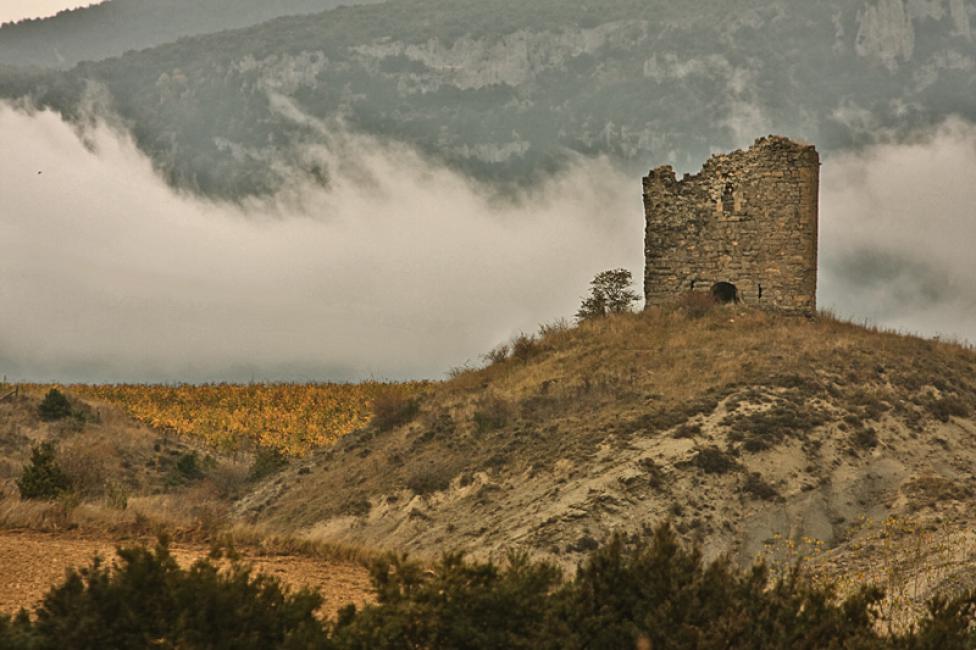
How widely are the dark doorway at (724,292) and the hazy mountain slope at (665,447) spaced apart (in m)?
1.07

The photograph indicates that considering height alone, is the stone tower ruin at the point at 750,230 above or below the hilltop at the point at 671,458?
above

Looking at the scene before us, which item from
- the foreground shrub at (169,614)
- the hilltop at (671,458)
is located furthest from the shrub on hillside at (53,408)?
the foreground shrub at (169,614)

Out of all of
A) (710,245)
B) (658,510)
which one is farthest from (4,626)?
(710,245)

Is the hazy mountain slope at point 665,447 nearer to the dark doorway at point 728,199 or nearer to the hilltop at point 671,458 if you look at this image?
the hilltop at point 671,458

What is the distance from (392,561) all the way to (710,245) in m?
24.8

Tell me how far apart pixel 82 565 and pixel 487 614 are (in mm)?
4995

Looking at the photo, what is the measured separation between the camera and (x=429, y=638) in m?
9.80

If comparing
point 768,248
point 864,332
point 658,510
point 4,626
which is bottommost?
point 4,626

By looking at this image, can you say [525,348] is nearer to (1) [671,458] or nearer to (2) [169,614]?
(1) [671,458]

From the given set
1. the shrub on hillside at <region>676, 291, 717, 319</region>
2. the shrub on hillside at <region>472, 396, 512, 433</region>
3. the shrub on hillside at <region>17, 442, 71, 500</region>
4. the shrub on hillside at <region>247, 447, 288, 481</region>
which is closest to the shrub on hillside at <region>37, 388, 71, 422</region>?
the shrub on hillside at <region>247, 447, 288, 481</region>

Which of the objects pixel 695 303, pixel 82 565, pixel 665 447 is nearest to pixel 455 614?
pixel 82 565

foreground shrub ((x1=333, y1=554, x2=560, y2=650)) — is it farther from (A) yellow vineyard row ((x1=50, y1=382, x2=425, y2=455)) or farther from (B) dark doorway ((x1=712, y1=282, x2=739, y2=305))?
(A) yellow vineyard row ((x1=50, y1=382, x2=425, y2=455))

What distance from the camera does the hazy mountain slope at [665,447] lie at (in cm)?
2386

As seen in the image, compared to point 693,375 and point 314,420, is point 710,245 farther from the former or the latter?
point 314,420
